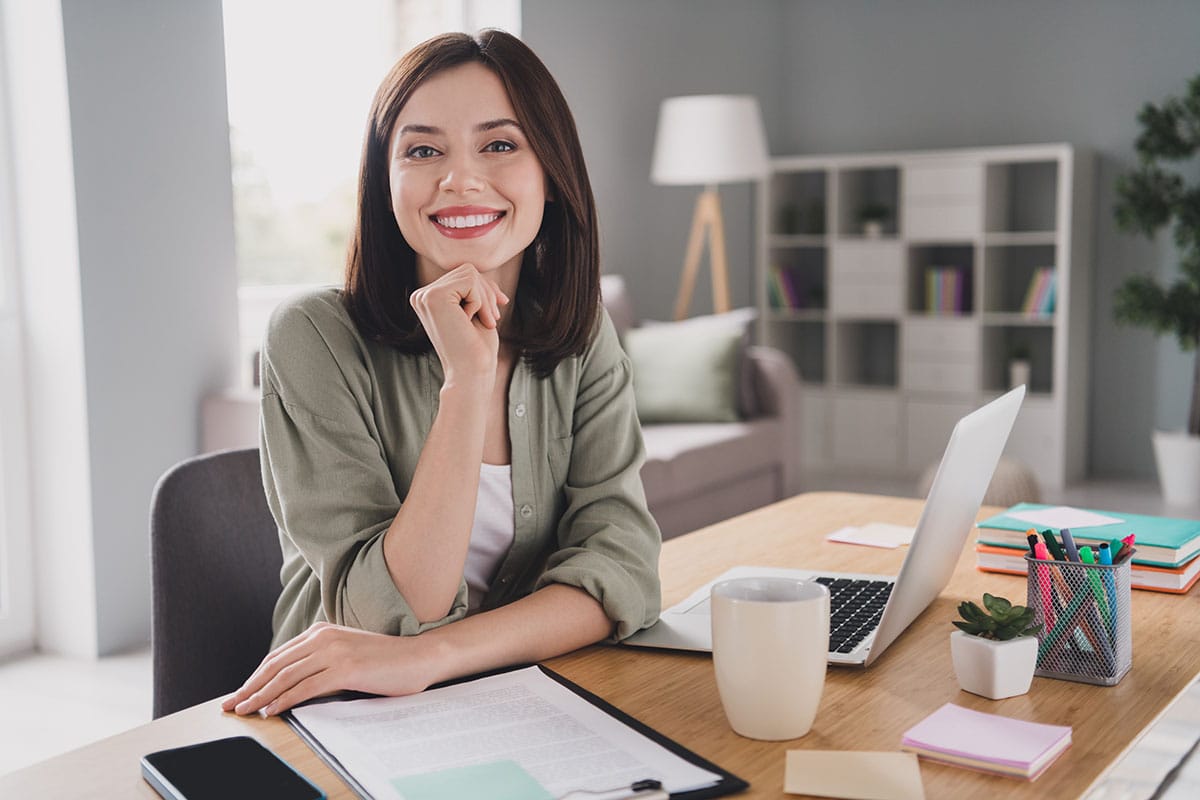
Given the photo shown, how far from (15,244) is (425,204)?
248cm

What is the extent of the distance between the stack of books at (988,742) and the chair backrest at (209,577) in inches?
29.9

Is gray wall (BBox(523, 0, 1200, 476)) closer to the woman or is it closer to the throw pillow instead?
the throw pillow

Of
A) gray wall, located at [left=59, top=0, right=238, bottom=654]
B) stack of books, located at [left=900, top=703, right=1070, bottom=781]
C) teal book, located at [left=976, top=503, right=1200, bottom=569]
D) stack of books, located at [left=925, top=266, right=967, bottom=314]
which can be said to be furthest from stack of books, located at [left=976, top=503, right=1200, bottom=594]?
stack of books, located at [left=925, top=266, right=967, bottom=314]

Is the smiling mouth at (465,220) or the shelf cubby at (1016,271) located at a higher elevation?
the smiling mouth at (465,220)

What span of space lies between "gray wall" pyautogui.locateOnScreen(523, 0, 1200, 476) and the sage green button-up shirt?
3.78 metres

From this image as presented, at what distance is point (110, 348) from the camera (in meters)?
3.25

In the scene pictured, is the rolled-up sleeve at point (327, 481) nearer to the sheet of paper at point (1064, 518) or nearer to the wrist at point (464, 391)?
the wrist at point (464, 391)

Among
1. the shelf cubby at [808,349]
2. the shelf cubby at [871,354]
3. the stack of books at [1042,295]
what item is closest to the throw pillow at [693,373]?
the stack of books at [1042,295]

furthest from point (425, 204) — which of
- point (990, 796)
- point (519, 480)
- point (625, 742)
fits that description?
point (990, 796)

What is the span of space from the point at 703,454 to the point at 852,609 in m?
2.73

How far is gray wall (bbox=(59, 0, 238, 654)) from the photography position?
318cm

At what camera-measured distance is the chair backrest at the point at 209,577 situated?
1283mm

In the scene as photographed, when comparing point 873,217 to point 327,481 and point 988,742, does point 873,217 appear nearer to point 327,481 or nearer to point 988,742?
point 327,481

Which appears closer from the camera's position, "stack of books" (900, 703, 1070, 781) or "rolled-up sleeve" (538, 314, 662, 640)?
"stack of books" (900, 703, 1070, 781)
